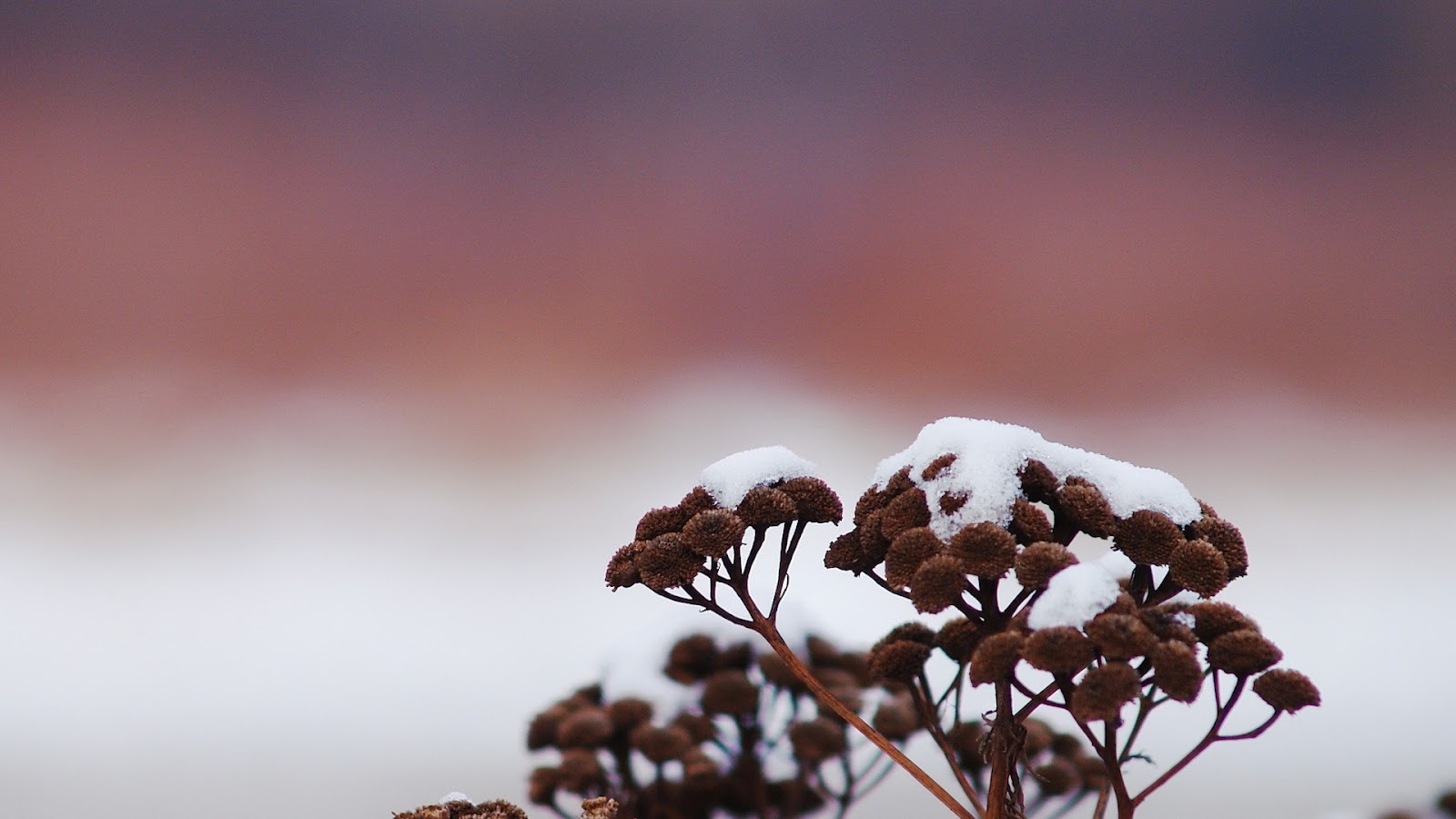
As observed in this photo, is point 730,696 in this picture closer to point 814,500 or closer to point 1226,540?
point 814,500

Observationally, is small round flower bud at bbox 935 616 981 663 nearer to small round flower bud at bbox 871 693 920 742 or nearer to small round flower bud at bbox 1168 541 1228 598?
small round flower bud at bbox 1168 541 1228 598

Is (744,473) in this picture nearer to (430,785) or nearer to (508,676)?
(508,676)

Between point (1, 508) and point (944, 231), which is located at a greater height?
point (944, 231)

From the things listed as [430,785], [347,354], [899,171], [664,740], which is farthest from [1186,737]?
[347,354]

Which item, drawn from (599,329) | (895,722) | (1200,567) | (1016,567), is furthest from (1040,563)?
(599,329)

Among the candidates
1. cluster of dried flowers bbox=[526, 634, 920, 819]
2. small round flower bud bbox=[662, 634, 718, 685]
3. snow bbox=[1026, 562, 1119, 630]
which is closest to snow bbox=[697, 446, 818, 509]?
snow bbox=[1026, 562, 1119, 630]

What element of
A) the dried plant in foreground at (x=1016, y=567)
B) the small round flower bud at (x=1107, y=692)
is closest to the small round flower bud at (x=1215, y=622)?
the dried plant in foreground at (x=1016, y=567)

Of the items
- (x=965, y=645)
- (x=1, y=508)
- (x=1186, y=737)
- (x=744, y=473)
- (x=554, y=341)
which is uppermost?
(x=554, y=341)
